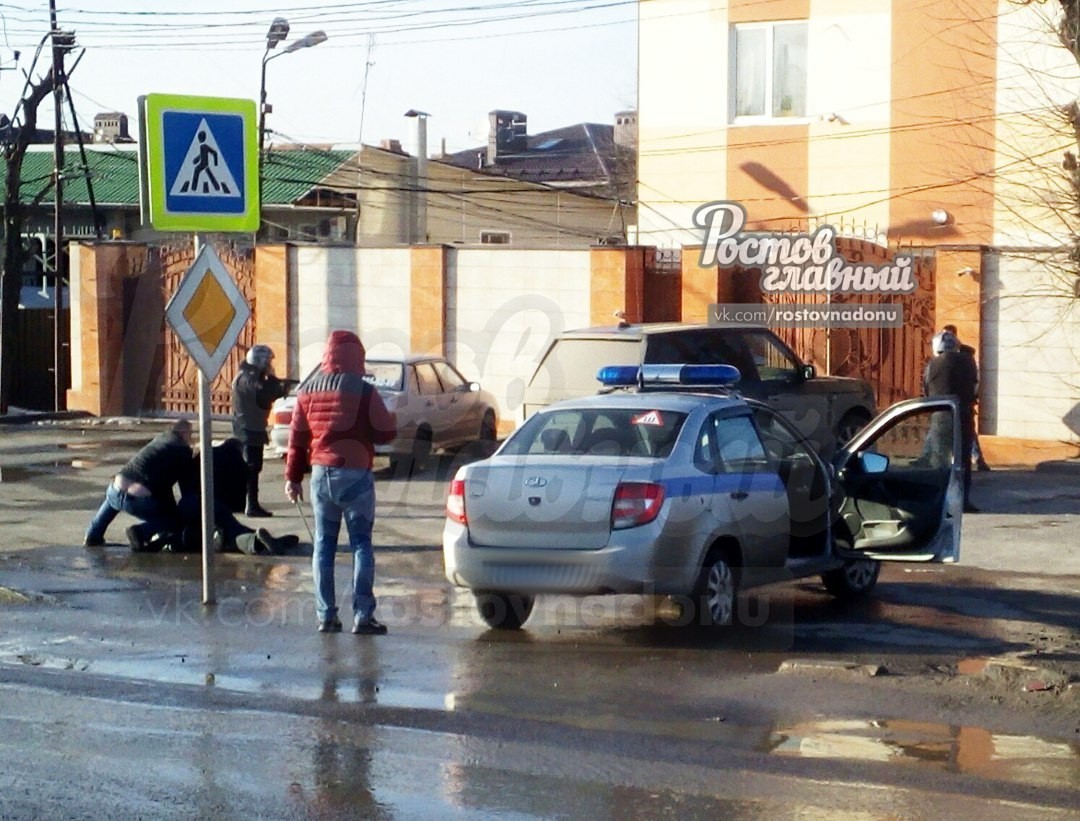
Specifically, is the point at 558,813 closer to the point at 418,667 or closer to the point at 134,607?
the point at 418,667

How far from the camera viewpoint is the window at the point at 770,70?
2358 cm

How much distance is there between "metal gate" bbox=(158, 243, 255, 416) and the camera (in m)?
24.8

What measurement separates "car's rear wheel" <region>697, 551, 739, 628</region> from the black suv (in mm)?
5594

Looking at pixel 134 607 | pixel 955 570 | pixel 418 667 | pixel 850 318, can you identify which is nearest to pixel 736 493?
pixel 418 667

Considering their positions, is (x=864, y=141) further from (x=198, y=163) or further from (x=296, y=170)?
(x=296, y=170)

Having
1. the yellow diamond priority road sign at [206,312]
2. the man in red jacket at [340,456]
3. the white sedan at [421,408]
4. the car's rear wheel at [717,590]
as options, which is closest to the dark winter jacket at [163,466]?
the yellow diamond priority road sign at [206,312]

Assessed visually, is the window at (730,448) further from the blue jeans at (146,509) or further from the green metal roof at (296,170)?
the green metal roof at (296,170)

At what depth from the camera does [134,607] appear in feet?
36.6

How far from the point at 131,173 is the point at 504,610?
122 feet

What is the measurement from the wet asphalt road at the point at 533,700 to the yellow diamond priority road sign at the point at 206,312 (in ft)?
6.08

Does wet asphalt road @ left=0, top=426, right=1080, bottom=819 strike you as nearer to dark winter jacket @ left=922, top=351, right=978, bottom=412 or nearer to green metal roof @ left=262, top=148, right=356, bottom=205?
dark winter jacket @ left=922, top=351, right=978, bottom=412

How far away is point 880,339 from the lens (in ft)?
65.4

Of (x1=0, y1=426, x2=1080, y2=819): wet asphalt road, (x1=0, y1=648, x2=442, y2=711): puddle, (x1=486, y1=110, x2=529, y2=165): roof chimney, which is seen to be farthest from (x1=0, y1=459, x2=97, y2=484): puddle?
(x1=486, y1=110, x2=529, y2=165): roof chimney

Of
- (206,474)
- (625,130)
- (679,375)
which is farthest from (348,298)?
(625,130)
